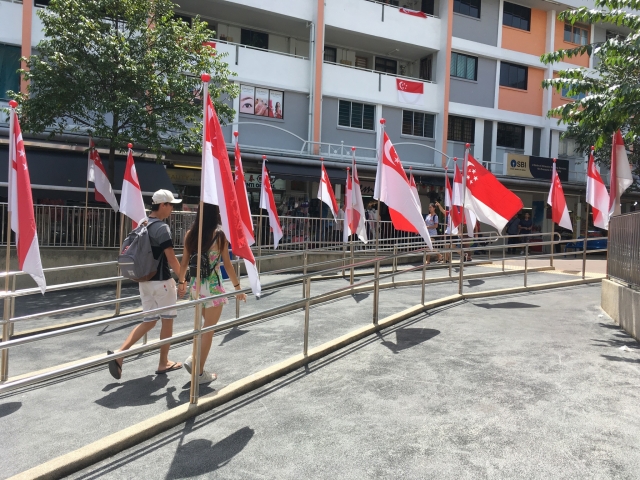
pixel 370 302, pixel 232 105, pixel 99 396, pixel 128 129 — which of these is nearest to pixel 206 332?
pixel 99 396

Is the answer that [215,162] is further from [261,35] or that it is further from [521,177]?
[521,177]

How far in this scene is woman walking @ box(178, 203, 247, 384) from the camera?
500cm

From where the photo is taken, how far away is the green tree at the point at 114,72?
12133 millimetres

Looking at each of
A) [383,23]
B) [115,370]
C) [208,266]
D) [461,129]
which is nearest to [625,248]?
[208,266]

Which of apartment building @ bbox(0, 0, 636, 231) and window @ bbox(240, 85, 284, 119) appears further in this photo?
window @ bbox(240, 85, 284, 119)

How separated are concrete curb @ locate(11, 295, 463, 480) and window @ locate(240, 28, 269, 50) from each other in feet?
56.3

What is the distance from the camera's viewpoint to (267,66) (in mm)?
19812

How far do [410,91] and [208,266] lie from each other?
1954 centimetres

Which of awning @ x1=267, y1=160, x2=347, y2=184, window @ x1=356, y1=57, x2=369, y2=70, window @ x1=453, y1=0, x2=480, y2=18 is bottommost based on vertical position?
awning @ x1=267, y1=160, x2=347, y2=184

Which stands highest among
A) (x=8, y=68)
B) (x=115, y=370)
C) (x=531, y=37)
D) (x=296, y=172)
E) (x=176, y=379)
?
(x=531, y=37)

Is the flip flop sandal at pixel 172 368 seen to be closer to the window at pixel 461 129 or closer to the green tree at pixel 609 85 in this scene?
the green tree at pixel 609 85

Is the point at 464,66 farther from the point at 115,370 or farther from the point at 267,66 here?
the point at 115,370

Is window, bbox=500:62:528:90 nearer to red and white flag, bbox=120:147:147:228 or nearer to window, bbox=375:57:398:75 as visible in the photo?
window, bbox=375:57:398:75

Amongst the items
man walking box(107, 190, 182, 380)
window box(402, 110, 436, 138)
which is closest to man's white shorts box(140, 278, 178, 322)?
man walking box(107, 190, 182, 380)
